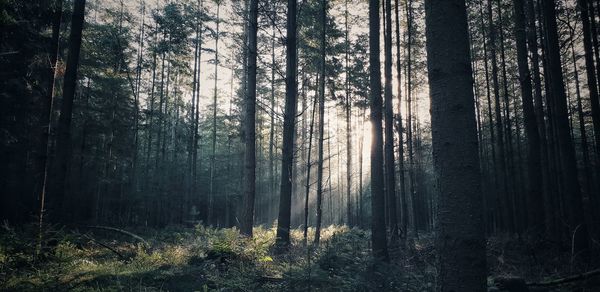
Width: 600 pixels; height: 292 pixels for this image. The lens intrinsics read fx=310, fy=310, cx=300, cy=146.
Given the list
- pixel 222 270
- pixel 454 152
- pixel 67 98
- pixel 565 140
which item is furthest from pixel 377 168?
pixel 67 98

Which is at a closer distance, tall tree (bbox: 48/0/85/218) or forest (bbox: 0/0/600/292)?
forest (bbox: 0/0/600/292)

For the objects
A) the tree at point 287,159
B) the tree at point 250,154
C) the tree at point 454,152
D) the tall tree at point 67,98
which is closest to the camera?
the tree at point 454,152

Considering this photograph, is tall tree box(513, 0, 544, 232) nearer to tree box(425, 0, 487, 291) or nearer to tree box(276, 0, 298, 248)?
tree box(276, 0, 298, 248)

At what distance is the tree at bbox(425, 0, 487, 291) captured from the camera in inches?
66.6

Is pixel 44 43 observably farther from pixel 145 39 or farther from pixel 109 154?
pixel 145 39

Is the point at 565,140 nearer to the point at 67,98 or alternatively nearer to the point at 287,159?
the point at 287,159

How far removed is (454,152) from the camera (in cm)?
176

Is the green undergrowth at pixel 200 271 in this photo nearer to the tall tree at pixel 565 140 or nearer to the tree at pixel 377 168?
the tree at pixel 377 168

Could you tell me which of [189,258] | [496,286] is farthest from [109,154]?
[496,286]

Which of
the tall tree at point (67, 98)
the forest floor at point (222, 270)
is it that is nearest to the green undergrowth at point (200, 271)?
the forest floor at point (222, 270)

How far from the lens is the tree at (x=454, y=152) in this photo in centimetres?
169

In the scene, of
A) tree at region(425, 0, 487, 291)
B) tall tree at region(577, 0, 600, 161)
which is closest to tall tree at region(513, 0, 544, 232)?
tall tree at region(577, 0, 600, 161)

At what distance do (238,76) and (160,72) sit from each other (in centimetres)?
694

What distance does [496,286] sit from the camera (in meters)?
5.04
